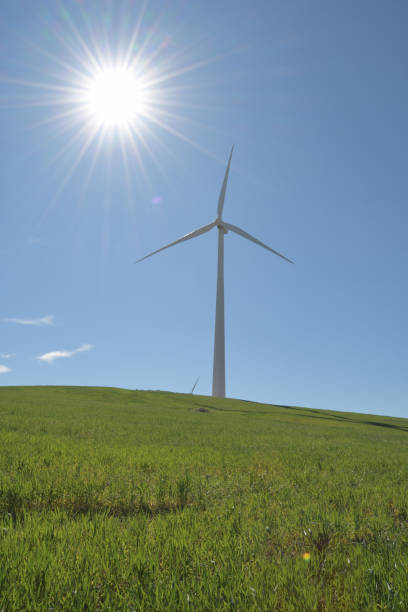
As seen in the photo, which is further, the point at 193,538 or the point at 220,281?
the point at 220,281

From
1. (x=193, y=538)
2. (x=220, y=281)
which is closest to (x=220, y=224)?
(x=220, y=281)

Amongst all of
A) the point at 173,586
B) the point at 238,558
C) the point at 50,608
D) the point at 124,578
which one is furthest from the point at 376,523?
the point at 50,608

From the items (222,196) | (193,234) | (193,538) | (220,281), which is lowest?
(193,538)

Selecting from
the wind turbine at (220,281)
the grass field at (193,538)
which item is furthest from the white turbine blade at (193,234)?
the grass field at (193,538)

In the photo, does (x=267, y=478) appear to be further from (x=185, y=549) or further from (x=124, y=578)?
(x=124, y=578)

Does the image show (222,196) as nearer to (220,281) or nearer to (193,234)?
(193,234)

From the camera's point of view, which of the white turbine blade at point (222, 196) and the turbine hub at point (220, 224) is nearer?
the white turbine blade at point (222, 196)

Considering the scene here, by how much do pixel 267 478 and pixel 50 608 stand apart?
591 cm

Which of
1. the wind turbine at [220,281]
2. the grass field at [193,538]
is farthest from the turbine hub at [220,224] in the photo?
the grass field at [193,538]

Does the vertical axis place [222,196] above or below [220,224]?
above

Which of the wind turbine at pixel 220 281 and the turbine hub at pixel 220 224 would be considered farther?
the turbine hub at pixel 220 224

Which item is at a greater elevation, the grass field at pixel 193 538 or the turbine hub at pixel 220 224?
the turbine hub at pixel 220 224

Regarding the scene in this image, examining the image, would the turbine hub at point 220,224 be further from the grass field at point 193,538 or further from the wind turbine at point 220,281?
the grass field at point 193,538

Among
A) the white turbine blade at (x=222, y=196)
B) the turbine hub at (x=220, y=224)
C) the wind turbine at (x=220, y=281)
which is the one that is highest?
the white turbine blade at (x=222, y=196)
